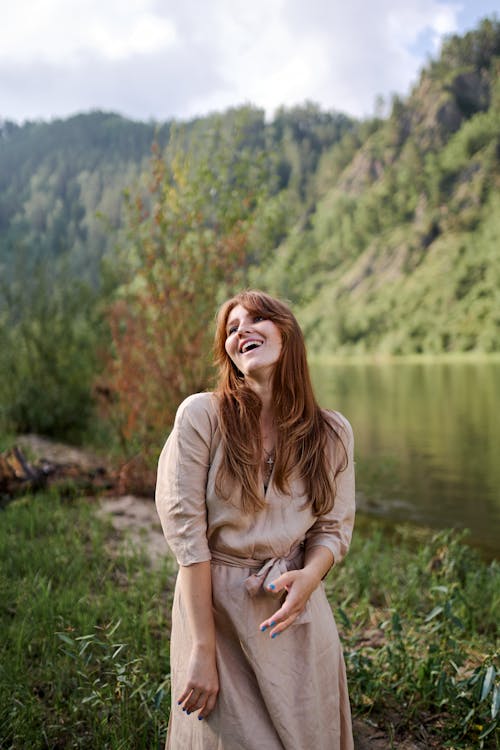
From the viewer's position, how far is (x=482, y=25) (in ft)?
449

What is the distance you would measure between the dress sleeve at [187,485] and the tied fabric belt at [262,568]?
0.09 m

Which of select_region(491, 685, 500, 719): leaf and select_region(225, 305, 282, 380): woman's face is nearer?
select_region(225, 305, 282, 380): woman's face

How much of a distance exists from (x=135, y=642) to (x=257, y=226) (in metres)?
5.40

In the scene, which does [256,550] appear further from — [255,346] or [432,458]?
[432,458]

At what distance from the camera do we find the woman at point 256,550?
184 centimetres

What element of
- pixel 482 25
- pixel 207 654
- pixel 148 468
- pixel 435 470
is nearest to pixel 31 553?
pixel 148 468

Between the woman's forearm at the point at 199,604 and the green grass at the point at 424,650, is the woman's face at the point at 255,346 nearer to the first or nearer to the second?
the woman's forearm at the point at 199,604

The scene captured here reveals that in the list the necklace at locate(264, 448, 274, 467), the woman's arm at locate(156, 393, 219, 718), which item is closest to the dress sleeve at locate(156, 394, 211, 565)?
the woman's arm at locate(156, 393, 219, 718)

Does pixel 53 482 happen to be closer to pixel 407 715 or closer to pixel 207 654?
pixel 407 715

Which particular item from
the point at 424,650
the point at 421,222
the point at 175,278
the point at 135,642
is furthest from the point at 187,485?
the point at 421,222

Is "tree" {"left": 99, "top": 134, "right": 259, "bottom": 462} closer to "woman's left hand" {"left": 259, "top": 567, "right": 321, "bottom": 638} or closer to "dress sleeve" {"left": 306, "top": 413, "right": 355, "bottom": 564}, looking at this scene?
"dress sleeve" {"left": 306, "top": 413, "right": 355, "bottom": 564}

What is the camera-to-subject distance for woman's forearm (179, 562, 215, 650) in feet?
6.03

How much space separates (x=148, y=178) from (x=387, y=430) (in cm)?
1275

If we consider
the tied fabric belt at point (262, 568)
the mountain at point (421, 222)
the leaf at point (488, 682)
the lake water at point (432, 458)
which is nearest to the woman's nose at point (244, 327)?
the tied fabric belt at point (262, 568)
